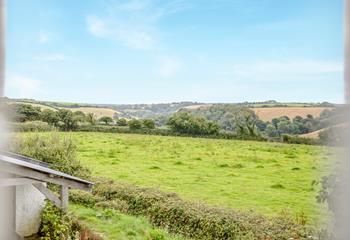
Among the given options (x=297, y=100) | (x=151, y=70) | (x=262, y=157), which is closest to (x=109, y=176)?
(x=151, y=70)

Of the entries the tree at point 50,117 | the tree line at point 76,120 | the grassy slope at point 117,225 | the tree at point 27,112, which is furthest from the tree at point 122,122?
the grassy slope at point 117,225

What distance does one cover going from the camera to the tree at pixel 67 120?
300cm

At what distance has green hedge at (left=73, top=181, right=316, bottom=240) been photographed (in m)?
2.71

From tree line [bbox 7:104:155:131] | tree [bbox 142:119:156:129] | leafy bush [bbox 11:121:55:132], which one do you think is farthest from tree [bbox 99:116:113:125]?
leafy bush [bbox 11:121:55:132]

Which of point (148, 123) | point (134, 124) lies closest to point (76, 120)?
point (134, 124)

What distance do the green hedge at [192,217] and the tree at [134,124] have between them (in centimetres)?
57

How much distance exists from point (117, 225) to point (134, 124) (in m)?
0.80

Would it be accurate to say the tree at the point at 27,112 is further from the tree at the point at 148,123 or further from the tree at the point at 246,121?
the tree at the point at 246,121

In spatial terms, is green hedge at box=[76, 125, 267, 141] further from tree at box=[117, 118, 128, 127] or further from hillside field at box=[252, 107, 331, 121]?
hillside field at box=[252, 107, 331, 121]

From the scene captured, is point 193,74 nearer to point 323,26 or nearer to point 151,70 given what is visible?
point 151,70

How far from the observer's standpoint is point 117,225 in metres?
3.14

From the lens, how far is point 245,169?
3.20 metres

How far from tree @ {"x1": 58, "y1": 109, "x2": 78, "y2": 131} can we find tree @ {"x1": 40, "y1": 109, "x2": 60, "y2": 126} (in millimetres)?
29

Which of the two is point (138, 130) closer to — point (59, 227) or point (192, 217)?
point (192, 217)
